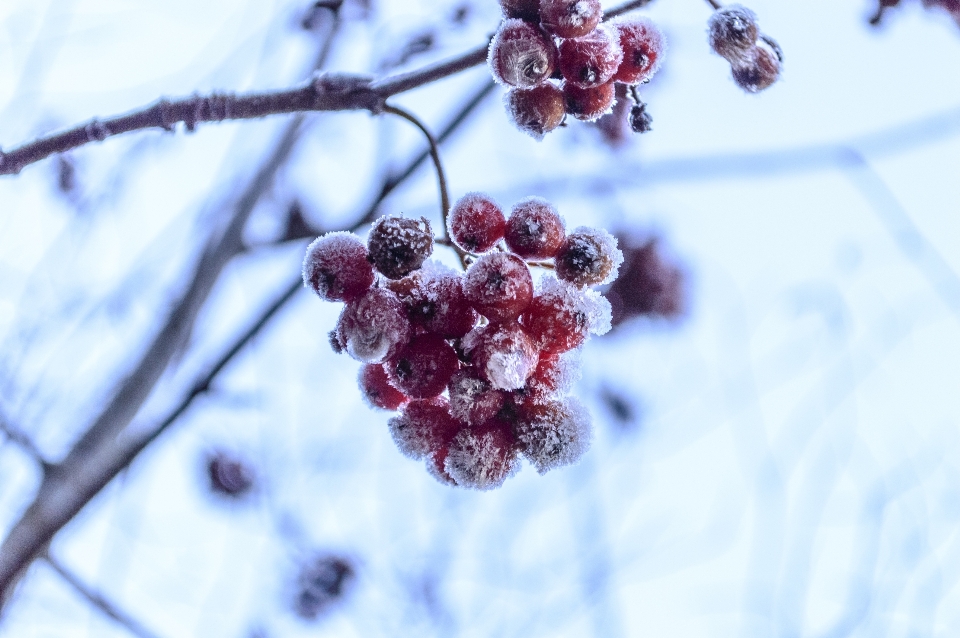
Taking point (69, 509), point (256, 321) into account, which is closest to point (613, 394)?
point (256, 321)

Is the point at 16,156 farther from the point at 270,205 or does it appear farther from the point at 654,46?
the point at 270,205

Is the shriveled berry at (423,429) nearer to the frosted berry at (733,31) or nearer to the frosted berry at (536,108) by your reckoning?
the frosted berry at (536,108)

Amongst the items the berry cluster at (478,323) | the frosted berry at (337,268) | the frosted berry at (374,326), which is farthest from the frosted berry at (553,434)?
the frosted berry at (337,268)

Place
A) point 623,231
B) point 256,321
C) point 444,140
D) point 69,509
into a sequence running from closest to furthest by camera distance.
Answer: point 69,509 → point 256,321 → point 444,140 → point 623,231

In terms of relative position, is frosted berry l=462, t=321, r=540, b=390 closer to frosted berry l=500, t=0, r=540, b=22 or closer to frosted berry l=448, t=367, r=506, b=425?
frosted berry l=448, t=367, r=506, b=425

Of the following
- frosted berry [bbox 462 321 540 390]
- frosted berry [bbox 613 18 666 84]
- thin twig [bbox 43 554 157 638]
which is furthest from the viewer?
thin twig [bbox 43 554 157 638]

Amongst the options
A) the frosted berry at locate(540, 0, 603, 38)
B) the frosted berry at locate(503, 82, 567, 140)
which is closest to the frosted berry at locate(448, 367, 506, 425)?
the frosted berry at locate(503, 82, 567, 140)

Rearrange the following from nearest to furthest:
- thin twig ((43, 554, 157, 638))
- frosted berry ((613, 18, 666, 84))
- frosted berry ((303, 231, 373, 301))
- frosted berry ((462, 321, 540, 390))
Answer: frosted berry ((462, 321, 540, 390))
frosted berry ((303, 231, 373, 301))
frosted berry ((613, 18, 666, 84))
thin twig ((43, 554, 157, 638))

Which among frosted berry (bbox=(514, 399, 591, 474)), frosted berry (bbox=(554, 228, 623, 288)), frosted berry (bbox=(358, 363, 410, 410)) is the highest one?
frosted berry (bbox=(554, 228, 623, 288))

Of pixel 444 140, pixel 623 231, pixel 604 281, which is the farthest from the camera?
pixel 623 231
